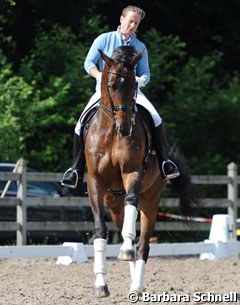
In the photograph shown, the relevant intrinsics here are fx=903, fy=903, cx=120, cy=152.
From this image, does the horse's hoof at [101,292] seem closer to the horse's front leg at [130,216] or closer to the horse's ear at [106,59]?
the horse's front leg at [130,216]

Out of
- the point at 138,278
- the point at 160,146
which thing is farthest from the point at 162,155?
the point at 138,278

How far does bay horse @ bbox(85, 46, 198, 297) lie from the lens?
8.15 metres

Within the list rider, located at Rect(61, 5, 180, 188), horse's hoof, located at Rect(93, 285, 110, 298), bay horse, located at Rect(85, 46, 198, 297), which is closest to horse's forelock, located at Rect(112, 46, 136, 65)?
bay horse, located at Rect(85, 46, 198, 297)

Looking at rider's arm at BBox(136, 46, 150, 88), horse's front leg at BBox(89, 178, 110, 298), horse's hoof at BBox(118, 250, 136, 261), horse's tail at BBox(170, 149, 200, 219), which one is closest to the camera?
horse's hoof at BBox(118, 250, 136, 261)

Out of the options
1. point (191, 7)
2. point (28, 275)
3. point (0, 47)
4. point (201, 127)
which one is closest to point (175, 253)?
point (28, 275)

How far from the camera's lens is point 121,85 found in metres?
8.14

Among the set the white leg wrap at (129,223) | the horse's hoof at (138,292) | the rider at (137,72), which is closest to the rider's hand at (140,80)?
the rider at (137,72)

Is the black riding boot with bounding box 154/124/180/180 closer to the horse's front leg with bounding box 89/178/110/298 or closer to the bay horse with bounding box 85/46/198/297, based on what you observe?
the bay horse with bounding box 85/46/198/297

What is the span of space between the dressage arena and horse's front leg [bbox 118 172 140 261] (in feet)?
2.10

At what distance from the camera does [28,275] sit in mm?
10648

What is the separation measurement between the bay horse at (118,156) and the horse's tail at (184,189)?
1.37 meters

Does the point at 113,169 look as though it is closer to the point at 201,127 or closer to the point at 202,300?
the point at 202,300

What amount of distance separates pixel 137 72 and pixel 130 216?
161 cm

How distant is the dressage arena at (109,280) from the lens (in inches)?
339
